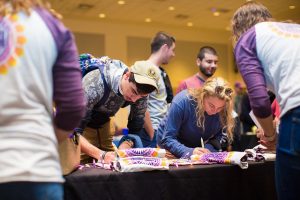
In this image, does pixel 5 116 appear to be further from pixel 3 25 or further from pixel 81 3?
pixel 81 3

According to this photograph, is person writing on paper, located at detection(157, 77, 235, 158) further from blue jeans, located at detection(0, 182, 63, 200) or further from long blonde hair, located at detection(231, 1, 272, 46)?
blue jeans, located at detection(0, 182, 63, 200)

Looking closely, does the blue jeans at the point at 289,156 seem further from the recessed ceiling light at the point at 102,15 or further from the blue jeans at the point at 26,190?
the recessed ceiling light at the point at 102,15

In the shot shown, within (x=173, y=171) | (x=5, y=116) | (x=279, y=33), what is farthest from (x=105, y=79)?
(x=5, y=116)

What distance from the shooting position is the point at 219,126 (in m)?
2.37

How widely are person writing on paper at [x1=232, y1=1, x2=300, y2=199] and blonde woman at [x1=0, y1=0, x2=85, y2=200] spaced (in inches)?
26.9

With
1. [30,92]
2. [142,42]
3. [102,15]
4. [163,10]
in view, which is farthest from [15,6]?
[142,42]

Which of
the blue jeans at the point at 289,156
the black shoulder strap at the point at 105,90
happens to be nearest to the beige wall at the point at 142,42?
the black shoulder strap at the point at 105,90

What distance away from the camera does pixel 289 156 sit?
131 cm

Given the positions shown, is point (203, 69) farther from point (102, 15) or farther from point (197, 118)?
point (102, 15)

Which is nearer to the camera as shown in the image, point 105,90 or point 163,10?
point 105,90

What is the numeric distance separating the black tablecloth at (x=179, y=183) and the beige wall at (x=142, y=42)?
7290mm

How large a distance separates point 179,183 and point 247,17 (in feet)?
2.32

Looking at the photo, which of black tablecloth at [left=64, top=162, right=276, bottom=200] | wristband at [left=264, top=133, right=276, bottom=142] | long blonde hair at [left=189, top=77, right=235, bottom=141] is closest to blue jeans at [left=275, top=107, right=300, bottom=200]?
wristband at [left=264, top=133, right=276, bottom=142]

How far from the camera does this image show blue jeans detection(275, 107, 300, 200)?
1.29m
